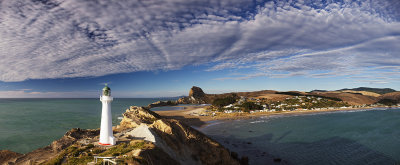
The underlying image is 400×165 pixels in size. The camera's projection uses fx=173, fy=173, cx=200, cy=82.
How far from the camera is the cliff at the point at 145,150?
9.02 m

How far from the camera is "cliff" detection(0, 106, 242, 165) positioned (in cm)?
902

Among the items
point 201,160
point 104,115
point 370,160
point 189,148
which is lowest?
point 370,160

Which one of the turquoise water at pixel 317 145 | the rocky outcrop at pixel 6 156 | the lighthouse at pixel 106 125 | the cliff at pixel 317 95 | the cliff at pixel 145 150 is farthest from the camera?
the cliff at pixel 317 95

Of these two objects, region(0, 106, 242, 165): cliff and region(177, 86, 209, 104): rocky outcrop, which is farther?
region(177, 86, 209, 104): rocky outcrop

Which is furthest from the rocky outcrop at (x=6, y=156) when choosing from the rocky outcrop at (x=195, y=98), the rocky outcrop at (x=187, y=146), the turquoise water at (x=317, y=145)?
the rocky outcrop at (x=195, y=98)

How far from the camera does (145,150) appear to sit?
354 inches

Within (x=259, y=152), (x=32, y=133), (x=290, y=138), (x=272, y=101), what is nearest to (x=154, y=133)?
(x=259, y=152)

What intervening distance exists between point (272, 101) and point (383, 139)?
4077 cm

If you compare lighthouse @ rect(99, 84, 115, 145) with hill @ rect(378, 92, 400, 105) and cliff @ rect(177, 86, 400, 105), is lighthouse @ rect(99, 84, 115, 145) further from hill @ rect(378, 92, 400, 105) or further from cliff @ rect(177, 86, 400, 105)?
hill @ rect(378, 92, 400, 105)

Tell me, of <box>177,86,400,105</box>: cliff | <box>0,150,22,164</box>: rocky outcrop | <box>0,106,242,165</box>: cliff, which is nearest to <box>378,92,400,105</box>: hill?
<box>177,86,400,105</box>: cliff

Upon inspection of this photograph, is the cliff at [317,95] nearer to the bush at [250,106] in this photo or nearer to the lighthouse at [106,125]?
the bush at [250,106]

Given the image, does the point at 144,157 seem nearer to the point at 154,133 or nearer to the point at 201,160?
the point at 154,133

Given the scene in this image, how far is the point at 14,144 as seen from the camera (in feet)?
71.4

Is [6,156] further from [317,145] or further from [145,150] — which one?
[317,145]
